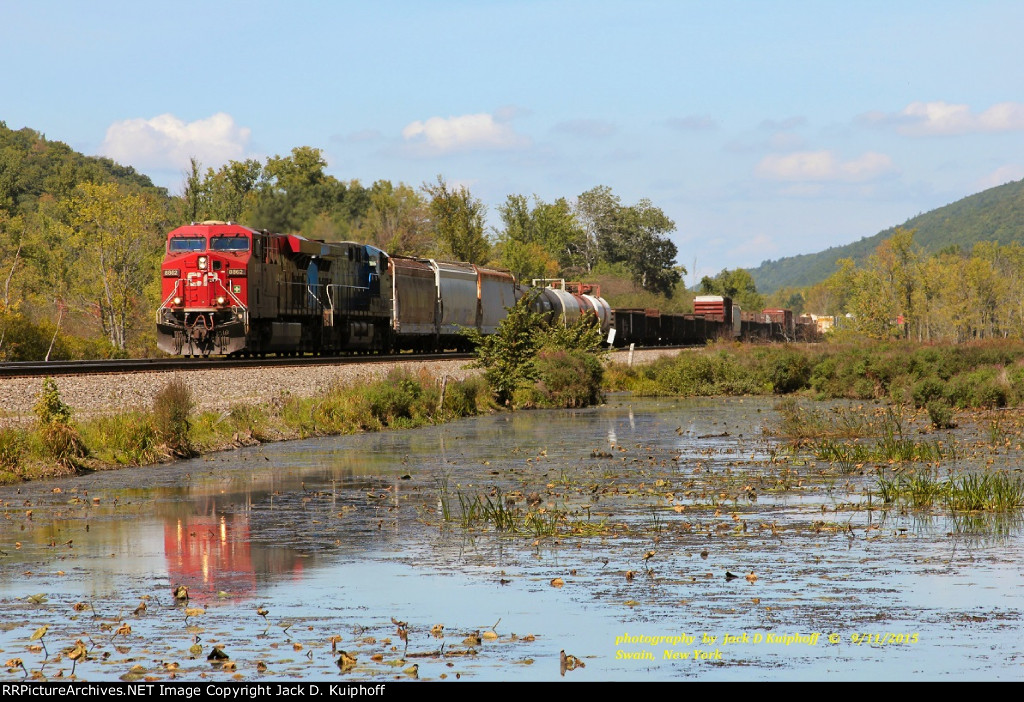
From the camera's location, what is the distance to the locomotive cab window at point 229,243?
37.2 m

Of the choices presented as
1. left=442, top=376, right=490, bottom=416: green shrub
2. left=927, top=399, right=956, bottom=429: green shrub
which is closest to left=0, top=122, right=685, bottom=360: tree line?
left=442, top=376, right=490, bottom=416: green shrub

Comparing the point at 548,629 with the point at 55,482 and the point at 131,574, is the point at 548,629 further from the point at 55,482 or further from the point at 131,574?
the point at 55,482

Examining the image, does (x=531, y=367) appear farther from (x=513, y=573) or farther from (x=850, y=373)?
(x=513, y=573)

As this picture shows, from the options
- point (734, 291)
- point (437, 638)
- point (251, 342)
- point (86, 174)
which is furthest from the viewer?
point (734, 291)

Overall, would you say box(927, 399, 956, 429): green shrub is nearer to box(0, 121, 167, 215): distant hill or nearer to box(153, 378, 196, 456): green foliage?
box(153, 378, 196, 456): green foliage

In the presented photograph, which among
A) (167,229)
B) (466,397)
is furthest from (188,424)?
(167,229)

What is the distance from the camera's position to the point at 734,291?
192750mm

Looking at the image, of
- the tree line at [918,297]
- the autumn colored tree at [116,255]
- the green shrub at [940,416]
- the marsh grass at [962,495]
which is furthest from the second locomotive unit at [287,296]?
the tree line at [918,297]

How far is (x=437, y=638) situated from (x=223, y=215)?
89.6m

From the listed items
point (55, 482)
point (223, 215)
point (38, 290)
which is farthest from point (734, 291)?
point (55, 482)

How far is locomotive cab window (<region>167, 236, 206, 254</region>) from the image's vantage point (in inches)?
1489

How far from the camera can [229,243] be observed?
37.5 meters

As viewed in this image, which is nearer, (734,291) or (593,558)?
(593,558)

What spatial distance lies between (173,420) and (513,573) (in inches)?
553
